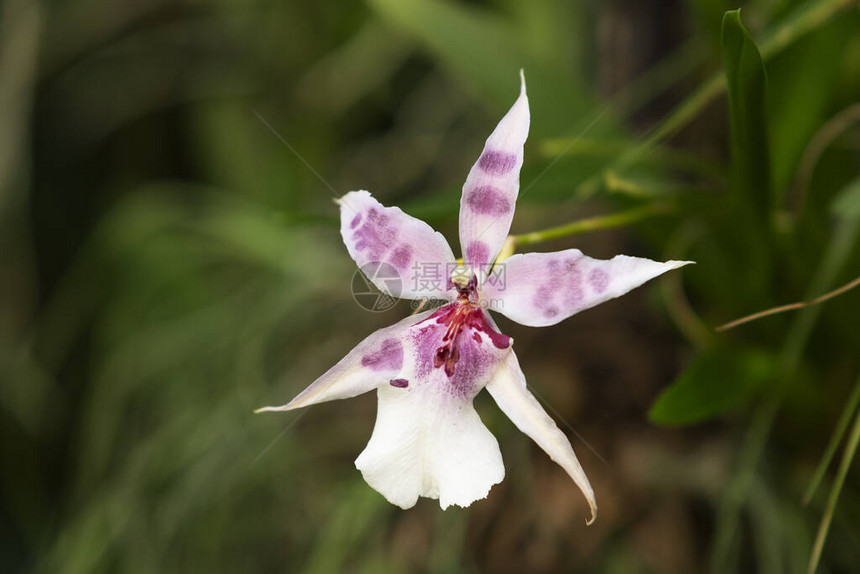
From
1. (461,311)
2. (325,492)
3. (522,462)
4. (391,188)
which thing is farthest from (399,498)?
(391,188)

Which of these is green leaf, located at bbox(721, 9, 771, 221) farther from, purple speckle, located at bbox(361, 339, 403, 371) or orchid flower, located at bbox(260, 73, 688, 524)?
purple speckle, located at bbox(361, 339, 403, 371)

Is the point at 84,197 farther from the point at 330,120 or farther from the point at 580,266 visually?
the point at 580,266

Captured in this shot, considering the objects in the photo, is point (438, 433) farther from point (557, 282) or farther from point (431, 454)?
point (557, 282)

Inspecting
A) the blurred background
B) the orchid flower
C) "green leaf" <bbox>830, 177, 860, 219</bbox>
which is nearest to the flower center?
the orchid flower

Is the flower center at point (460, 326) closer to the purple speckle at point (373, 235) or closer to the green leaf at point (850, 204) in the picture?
the purple speckle at point (373, 235)

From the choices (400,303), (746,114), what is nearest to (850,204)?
(746,114)

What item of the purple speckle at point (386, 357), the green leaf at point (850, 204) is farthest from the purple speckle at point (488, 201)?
the green leaf at point (850, 204)
